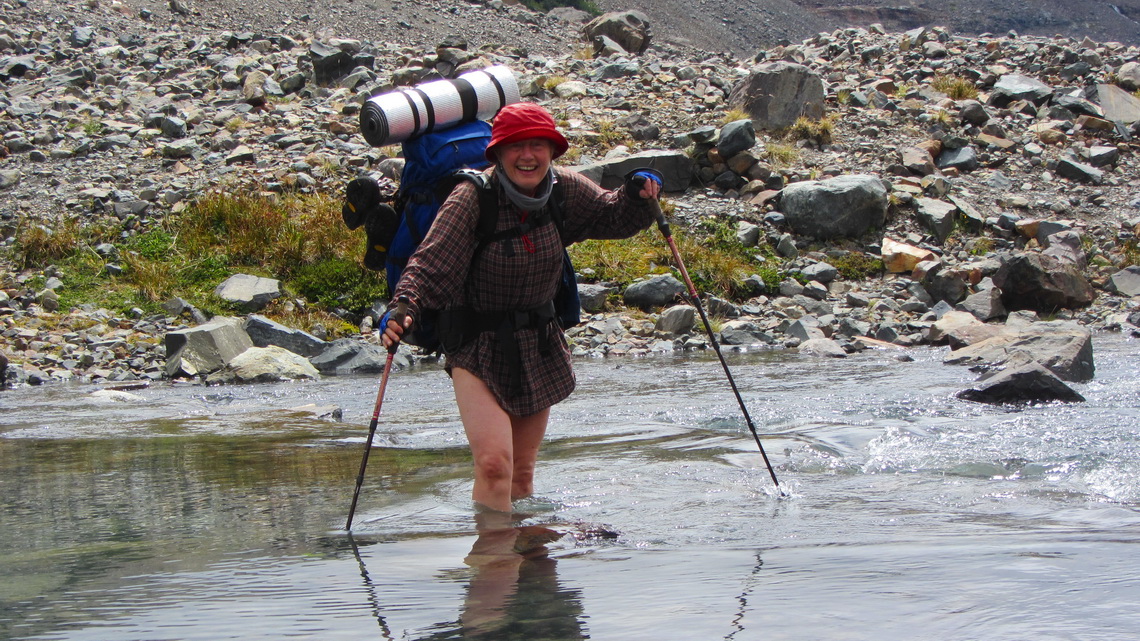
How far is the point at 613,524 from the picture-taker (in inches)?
181

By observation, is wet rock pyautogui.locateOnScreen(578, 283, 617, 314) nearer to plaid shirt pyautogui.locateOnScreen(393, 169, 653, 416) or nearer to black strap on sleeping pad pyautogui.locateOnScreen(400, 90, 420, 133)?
plaid shirt pyautogui.locateOnScreen(393, 169, 653, 416)

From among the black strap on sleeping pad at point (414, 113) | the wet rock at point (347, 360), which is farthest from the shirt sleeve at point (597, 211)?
the wet rock at point (347, 360)

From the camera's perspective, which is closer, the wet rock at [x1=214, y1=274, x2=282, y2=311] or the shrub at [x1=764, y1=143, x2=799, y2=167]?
the wet rock at [x1=214, y1=274, x2=282, y2=311]

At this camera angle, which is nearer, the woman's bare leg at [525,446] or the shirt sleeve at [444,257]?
the shirt sleeve at [444,257]

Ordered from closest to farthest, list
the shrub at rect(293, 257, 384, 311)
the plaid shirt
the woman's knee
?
the plaid shirt, the woman's knee, the shrub at rect(293, 257, 384, 311)

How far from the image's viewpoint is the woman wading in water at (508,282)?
4418 mm

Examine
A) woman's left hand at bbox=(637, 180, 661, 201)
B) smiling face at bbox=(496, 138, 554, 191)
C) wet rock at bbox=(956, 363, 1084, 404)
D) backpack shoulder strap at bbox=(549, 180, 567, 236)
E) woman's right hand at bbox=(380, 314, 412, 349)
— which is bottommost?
wet rock at bbox=(956, 363, 1084, 404)

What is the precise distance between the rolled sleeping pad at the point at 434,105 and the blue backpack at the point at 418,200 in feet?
0.23

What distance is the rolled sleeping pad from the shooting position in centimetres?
468

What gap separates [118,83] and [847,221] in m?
12.6

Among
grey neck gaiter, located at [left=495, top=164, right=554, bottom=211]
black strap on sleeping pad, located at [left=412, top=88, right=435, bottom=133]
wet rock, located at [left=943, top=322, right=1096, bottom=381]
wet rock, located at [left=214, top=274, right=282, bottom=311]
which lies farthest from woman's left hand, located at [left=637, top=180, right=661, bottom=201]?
wet rock, located at [left=214, top=274, right=282, bottom=311]

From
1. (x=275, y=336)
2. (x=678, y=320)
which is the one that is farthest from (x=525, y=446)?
(x=678, y=320)

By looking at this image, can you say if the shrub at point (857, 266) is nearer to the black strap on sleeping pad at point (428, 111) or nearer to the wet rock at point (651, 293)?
the wet rock at point (651, 293)

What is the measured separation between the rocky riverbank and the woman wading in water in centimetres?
588
